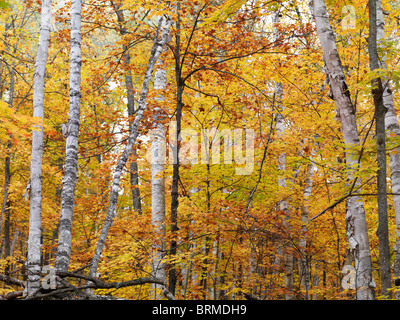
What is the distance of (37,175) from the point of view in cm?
481

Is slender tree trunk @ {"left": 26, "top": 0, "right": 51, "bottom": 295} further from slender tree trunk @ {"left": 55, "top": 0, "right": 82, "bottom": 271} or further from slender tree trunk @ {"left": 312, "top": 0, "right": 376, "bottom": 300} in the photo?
slender tree trunk @ {"left": 312, "top": 0, "right": 376, "bottom": 300}

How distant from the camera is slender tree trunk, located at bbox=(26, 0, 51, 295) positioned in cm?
415

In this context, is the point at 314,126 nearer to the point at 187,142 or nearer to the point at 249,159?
the point at 249,159

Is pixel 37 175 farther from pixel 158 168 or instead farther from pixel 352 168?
pixel 352 168

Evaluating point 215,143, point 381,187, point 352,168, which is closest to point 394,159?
point 352,168

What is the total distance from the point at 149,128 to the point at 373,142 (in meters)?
4.98

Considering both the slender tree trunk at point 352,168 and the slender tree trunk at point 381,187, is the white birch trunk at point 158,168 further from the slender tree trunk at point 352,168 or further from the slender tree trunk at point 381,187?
the slender tree trunk at point 381,187

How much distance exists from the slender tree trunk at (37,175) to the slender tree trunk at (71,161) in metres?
0.37

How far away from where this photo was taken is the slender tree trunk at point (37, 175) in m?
4.15

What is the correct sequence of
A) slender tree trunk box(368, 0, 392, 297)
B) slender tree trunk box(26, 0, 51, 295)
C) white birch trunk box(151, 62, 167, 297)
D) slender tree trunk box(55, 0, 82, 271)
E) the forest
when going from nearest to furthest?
slender tree trunk box(368, 0, 392, 297), slender tree trunk box(26, 0, 51, 295), the forest, slender tree trunk box(55, 0, 82, 271), white birch trunk box(151, 62, 167, 297)

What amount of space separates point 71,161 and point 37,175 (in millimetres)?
662

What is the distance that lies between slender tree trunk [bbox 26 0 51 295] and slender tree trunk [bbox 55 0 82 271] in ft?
1.22

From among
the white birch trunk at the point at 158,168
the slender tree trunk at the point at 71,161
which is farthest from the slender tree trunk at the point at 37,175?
the white birch trunk at the point at 158,168

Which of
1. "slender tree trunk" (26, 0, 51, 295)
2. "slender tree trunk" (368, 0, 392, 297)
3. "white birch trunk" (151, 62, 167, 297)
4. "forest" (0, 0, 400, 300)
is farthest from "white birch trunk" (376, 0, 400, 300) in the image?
"slender tree trunk" (26, 0, 51, 295)
